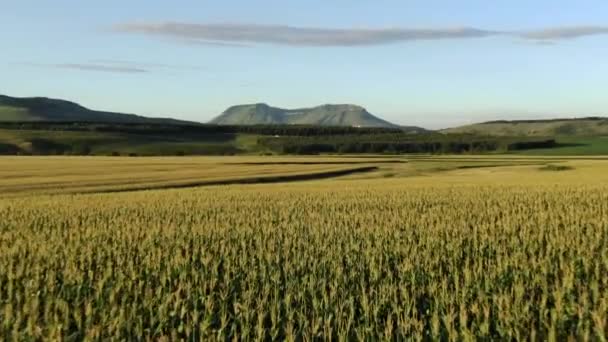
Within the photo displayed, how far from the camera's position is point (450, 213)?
21.0 m

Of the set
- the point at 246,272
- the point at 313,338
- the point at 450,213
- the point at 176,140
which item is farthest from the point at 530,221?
A: the point at 176,140

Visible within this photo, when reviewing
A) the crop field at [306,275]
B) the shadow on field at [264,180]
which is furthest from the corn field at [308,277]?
the shadow on field at [264,180]

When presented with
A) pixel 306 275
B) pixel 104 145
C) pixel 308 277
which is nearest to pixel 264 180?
pixel 308 277

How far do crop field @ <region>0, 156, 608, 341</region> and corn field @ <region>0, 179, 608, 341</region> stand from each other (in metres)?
0.04

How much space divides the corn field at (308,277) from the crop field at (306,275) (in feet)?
0.13

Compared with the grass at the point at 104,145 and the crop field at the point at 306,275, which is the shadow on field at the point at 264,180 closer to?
the crop field at the point at 306,275

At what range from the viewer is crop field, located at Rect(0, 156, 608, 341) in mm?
8141

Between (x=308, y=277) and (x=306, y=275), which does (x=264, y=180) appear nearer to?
(x=308, y=277)

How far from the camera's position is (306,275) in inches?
416

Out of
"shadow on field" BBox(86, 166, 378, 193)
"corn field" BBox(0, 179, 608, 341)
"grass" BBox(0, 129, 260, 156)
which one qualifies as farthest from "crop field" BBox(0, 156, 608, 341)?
"grass" BBox(0, 129, 260, 156)

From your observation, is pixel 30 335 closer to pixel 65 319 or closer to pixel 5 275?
pixel 65 319

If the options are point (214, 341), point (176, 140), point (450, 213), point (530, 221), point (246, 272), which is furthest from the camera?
point (176, 140)

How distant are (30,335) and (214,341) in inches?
76.5

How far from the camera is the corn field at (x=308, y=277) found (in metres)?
8.13
